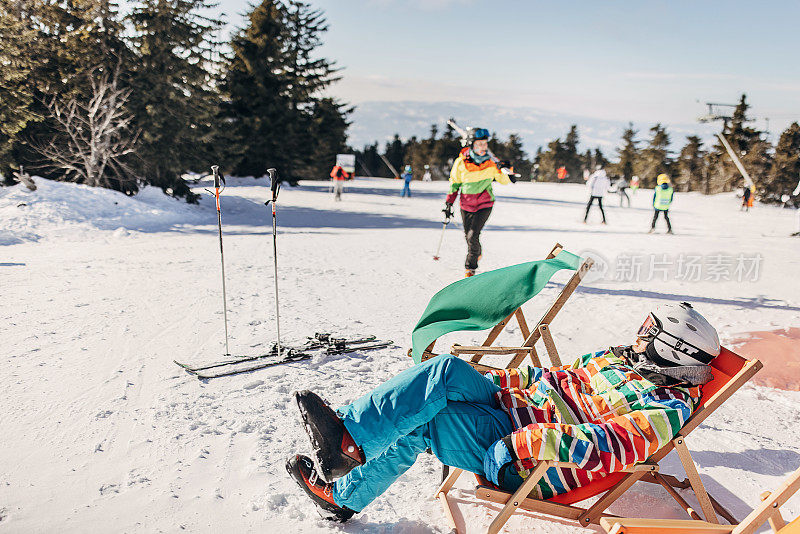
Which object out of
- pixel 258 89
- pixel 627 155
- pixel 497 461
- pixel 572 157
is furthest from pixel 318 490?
pixel 572 157

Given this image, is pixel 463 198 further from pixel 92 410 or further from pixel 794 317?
pixel 92 410

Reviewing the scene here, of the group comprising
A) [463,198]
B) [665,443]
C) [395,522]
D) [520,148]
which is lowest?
[395,522]

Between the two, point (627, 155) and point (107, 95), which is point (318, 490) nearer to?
point (107, 95)


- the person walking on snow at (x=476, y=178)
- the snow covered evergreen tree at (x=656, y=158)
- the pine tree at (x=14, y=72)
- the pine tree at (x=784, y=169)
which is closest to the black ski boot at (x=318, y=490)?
the person walking on snow at (x=476, y=178)

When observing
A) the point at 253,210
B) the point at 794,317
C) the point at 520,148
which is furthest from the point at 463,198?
the point at 520,148

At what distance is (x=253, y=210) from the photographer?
17766mm

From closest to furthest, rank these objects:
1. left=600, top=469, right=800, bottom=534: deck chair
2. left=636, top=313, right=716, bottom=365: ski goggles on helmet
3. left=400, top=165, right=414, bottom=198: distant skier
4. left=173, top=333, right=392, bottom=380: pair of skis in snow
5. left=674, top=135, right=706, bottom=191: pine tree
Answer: left=600, top=469, right=800, bottom=534: deck chair → left=636, top=313, right=716, bottom=365: ski goggles on helmet → left=173, top=333, right=392, bottom=380: pair of skis in snow → left=400, top=165, right=414, bottom=198: distant skier → left=674, top=135, right=706, bottom=191: pine tree

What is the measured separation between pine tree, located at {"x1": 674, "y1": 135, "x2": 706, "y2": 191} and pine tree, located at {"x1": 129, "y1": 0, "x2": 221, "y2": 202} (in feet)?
127

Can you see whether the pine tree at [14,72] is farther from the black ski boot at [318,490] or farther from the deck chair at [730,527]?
the deck chair at [730,527]

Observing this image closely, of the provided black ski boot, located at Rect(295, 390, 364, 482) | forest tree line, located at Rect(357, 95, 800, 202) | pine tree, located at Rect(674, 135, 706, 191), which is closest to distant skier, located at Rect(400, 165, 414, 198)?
forest tree line, located at Rect(357, 95, 800, 202)

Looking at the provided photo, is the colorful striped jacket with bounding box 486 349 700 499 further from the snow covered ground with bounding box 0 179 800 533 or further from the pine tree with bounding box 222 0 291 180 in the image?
the pine tree with bounding box 222 0 291 180

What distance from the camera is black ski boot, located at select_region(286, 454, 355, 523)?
99.3 inches

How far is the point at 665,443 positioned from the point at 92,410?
3.65m

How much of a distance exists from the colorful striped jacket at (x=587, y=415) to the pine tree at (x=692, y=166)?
147ft
